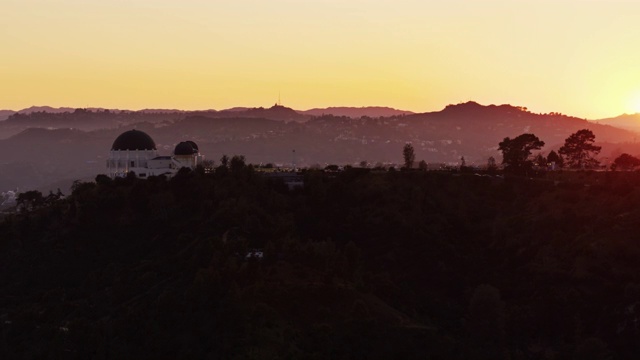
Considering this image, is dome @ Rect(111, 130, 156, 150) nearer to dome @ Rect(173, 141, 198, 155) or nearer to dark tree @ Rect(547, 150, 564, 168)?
dome @ Rect(173, 141, 198, 155)

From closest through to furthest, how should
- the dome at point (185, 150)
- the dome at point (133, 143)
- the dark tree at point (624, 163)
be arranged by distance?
1. the dome at point (133, 143)
2. the dome at point (185, 150)
3. the dark tree at point (624, 163)

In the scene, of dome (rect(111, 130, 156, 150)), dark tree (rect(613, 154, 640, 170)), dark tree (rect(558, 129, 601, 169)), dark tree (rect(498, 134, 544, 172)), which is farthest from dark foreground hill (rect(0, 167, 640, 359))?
dark tree (rect(558, 129, 601, 169))

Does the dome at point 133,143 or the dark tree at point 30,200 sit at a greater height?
the dome at point 133,143

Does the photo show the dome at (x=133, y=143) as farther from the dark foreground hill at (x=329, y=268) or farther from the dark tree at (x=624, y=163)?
the dark tree at (x=624, y=163)

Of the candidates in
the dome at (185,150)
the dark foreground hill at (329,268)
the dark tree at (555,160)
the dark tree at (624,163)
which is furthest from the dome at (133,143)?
the dark tree at (624,163)

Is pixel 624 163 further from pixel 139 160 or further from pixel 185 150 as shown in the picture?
pixel 139 160

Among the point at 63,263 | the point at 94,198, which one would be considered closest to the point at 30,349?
the point at 63,263
